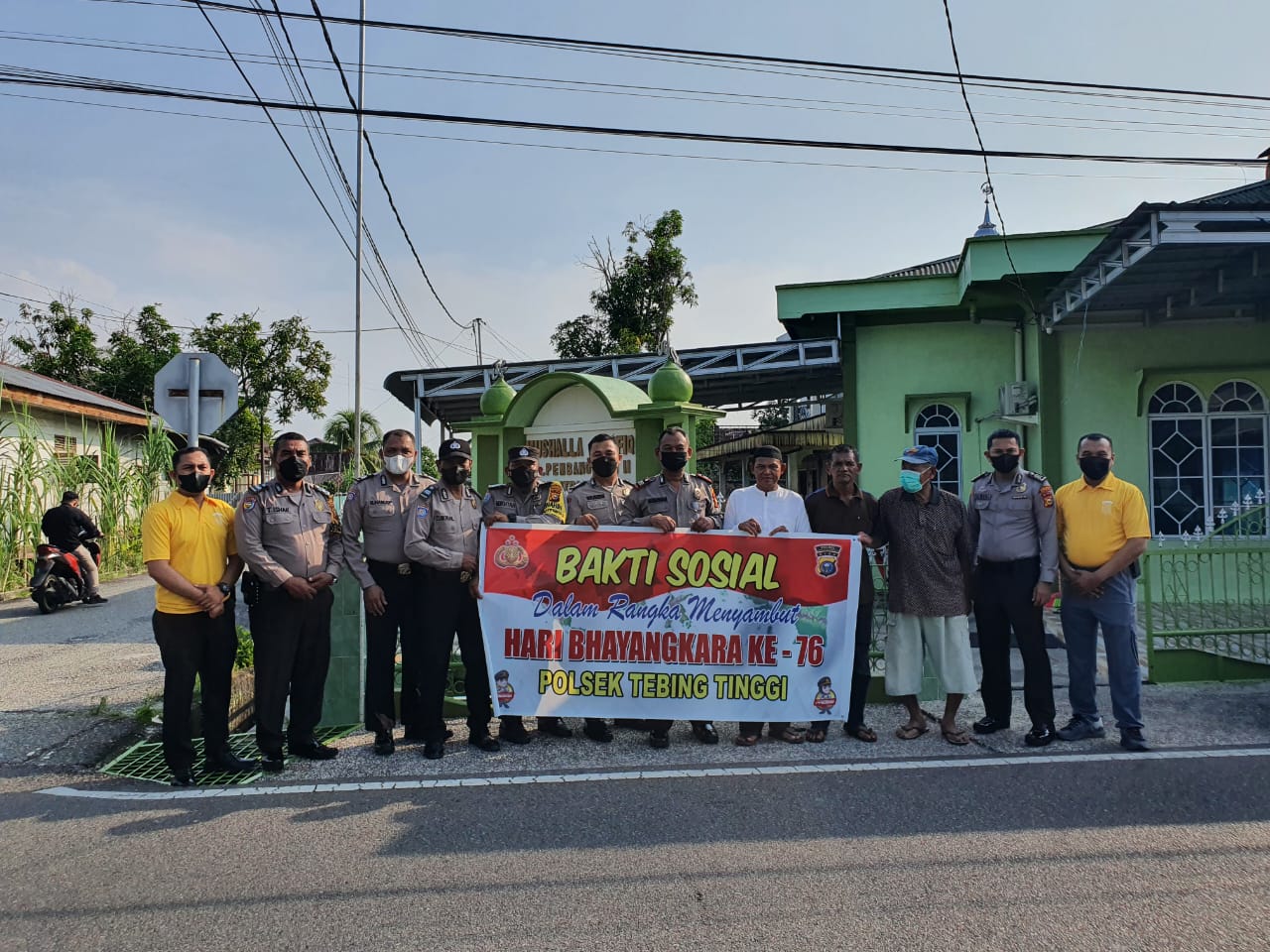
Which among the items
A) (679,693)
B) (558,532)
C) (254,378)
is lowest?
(679,693)

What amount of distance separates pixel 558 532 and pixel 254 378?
94.2 ft

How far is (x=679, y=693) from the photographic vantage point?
219 inches

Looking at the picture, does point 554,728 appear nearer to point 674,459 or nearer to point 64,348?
point 674,459

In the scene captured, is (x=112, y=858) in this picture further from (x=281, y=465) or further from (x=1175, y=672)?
(x=1175, y=672)

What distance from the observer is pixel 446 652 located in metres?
5.45

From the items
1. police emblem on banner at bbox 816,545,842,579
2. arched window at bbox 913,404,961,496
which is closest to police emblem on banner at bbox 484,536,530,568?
police emblem on banner at bbox 816,545,842,579

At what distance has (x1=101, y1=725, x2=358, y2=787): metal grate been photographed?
16.4 feet

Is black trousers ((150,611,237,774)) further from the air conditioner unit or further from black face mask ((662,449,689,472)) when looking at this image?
the air conditioner unit

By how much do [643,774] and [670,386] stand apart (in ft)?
12.6

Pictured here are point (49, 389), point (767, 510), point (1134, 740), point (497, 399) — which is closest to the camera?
point (1134, 740)

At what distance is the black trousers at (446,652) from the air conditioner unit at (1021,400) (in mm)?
8528

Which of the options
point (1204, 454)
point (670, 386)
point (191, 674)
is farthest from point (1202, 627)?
point (191, 674)

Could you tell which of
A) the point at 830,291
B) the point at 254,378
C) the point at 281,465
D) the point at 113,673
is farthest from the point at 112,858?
the point at 254,378

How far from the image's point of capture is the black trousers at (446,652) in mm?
5402
